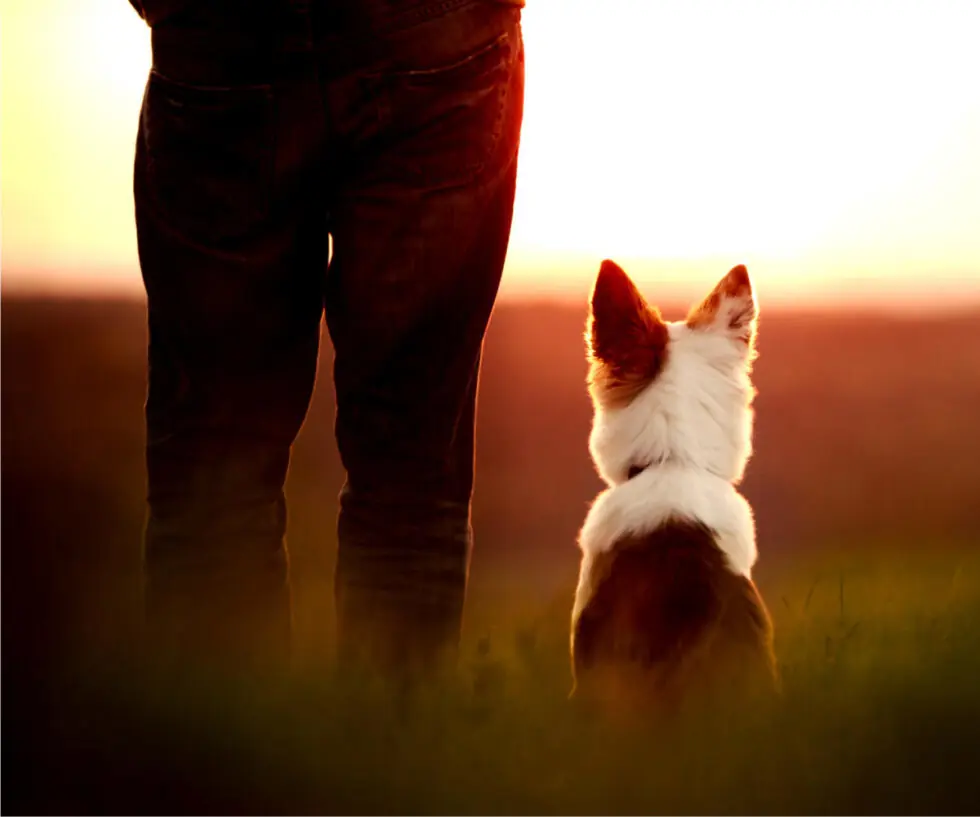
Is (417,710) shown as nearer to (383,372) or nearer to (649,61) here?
(383,372)

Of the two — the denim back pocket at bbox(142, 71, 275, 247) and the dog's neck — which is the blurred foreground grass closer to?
the dog's neck

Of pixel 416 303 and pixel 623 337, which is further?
pixel 623 337

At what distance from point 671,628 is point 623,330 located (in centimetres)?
73

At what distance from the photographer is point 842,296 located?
9.78 feet

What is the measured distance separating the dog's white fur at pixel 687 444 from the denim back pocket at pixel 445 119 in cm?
85

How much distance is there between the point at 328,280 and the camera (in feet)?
6.15

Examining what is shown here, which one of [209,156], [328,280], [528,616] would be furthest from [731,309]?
[209,156]

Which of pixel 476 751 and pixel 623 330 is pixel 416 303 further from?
pixel 476 751

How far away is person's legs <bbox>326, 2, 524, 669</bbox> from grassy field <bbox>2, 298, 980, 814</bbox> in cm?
29

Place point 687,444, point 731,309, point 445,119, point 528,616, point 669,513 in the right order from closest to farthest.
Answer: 1. point 445,119
2. point 669,513
3. point 687,444
4. point 731,309
5. point 528,616

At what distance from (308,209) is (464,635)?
1231mm

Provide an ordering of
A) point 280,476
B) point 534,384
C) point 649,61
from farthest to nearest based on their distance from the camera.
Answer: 1. point 534,384
2. point 649,61
3. point 280,476

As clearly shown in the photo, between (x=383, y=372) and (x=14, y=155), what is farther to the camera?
(x=14, y=155)

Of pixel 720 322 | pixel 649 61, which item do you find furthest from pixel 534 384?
pixel 649 61
